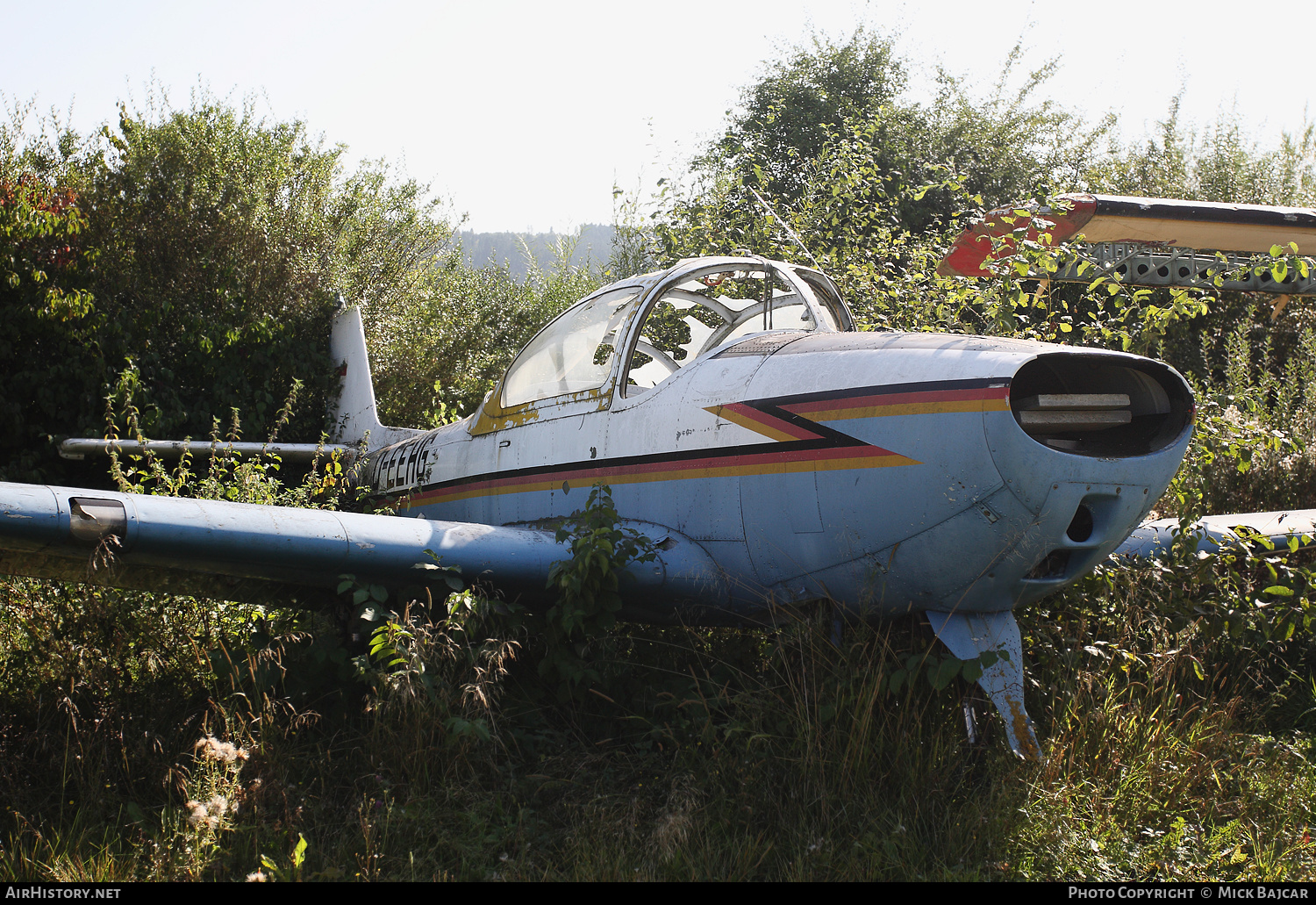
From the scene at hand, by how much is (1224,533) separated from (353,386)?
7.00 metres

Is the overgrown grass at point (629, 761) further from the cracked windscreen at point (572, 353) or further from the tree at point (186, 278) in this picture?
the tree at point (186, 278)

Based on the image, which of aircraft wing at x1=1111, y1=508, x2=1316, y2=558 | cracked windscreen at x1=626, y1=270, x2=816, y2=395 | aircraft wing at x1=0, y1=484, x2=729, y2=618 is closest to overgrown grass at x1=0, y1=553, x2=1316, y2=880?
aircraft wing at x1=0, y1=484, x2=729, y2=618

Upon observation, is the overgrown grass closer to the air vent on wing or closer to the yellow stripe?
the yellow stripe

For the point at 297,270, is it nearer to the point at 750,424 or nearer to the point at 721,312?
the point at 721,312

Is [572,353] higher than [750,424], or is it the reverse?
[572,353]

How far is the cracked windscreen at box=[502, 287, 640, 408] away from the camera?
4.30 meters

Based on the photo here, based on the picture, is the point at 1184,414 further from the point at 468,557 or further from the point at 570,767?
the point at 468,557

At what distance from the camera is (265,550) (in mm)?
3189

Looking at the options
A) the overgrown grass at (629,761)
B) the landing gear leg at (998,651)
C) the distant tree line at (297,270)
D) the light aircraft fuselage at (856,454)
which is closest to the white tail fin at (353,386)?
the distant tree line at (297,270)

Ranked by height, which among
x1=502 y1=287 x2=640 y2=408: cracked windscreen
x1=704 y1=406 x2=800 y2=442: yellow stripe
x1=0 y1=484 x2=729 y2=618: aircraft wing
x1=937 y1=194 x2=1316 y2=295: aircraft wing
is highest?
x1=937 y1=194 x2=1316 y2=295: aircraft wing

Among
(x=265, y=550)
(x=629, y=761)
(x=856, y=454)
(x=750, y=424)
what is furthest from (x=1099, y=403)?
(x=265, y=550)

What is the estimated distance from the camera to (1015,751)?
289 cm

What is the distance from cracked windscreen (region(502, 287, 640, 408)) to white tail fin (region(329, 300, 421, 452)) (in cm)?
293
